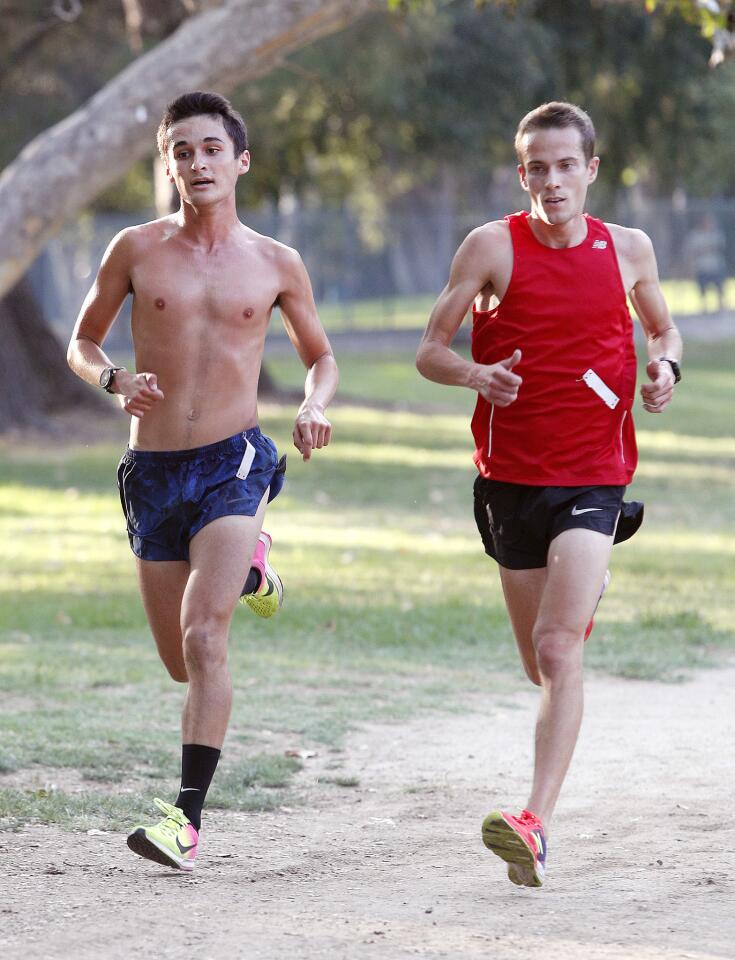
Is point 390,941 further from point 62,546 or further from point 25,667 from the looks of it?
point 62,546

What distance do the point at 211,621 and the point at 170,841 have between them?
68cm

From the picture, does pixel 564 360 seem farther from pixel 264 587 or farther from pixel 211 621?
pixel 211 621

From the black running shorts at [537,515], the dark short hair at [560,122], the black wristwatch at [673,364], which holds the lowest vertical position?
the black running shorts at [537,515]

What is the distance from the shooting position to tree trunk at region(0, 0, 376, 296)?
10891mm

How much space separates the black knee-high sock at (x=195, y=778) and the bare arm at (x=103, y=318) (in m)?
1.07

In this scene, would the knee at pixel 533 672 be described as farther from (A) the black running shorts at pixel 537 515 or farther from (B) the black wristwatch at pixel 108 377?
(B) the black wristwatch at pixel 108 377

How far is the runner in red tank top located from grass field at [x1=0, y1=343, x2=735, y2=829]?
66.6 inches

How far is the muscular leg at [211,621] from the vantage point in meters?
5.25

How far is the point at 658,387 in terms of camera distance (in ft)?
17.7

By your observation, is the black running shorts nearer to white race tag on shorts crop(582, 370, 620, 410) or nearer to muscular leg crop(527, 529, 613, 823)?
muscular leg crop(527, 529, 613, 823)

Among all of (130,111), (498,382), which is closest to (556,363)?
(498,382)

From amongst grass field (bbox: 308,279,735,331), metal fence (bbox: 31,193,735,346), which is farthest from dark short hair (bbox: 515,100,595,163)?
grass field (bbox: 308,279,735,331)

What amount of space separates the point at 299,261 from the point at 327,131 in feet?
81.7

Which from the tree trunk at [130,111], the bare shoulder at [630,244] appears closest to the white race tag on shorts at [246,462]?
the bare shoulder at [630,244]
